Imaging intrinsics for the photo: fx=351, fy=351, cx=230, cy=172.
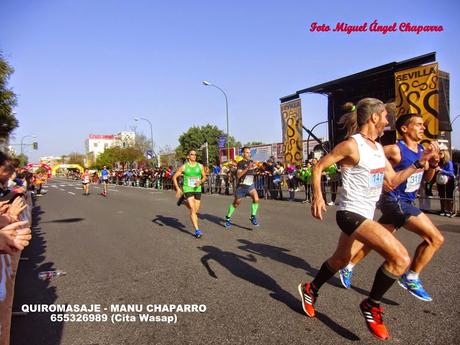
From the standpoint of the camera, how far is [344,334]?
2.92 meters

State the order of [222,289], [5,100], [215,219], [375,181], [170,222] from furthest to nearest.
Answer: [5,100] < [215,219] < [170,222] < [222,289] < [375,181]

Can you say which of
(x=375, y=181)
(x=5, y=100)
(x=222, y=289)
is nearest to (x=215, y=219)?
(x=222, y=289)

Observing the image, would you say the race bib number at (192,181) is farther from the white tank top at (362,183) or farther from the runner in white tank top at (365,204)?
the white tank top at (362,183)

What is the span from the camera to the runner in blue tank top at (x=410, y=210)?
11.4 feet

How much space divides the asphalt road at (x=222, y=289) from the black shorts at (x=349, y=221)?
2.79ft

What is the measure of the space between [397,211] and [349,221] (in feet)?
3.29

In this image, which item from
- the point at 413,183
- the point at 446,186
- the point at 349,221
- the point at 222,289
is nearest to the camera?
the point at 349,221

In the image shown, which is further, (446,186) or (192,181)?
(446,186)

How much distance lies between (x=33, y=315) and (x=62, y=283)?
1037 millimetres

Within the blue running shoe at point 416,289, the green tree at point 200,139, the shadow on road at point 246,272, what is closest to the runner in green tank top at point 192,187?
the shadow on road at point 246,272

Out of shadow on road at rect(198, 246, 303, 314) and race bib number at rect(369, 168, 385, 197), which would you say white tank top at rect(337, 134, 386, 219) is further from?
shadow on road at rect(198, 246, 303, 314)

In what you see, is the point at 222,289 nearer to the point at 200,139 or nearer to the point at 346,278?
the point at 346,278

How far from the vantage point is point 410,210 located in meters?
3.62

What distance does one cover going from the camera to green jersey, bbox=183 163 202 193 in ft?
24.4
